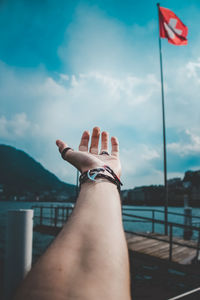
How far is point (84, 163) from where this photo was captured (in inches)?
45.9

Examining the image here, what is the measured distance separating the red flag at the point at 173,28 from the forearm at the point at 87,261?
47.7 feet

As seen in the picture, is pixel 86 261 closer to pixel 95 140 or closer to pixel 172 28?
pixel 95 140

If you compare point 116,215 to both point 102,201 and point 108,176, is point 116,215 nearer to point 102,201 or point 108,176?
point 102,201

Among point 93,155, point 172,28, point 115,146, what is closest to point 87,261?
point 93,155

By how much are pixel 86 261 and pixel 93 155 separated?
2.83ft

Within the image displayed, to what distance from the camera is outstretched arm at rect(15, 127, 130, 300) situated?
17.8 inches

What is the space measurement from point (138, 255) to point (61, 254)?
6.76m

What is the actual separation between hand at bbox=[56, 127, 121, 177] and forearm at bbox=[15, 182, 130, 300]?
434 mm

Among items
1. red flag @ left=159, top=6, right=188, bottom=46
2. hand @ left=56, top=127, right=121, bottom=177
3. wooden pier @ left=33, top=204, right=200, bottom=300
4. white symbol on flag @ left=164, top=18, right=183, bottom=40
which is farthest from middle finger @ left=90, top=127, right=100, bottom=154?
white symbol on flag @ left=164, top=18, right=183, bottom=40

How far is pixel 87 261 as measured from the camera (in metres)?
0.53

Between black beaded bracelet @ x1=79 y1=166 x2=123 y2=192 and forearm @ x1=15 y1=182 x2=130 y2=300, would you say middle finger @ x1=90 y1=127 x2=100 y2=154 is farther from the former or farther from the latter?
forearm @ x1=15 y1=182 x2=130 y2=300

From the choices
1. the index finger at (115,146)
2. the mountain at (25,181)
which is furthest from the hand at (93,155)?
the mountain at (25,181)

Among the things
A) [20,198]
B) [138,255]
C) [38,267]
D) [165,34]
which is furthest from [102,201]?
[20,198]

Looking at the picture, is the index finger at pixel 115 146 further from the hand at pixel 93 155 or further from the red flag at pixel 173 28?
the red flag at pixel 173 28
